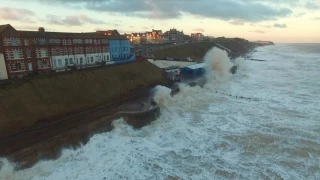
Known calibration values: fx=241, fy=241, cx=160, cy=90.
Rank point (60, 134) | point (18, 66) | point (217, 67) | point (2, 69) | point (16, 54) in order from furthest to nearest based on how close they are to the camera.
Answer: point (217, 67) < point (18, 66) < point (16, 54) < point (2, 69) < point (60, 134)

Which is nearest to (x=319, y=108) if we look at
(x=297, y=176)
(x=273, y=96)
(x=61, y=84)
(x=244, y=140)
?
(x=273, y=96)

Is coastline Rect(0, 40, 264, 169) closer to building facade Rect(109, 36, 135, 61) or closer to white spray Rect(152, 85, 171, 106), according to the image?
white spray Rect(152, 85, 171, 106)

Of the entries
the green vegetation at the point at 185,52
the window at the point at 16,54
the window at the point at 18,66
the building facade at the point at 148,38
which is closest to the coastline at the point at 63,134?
the window at the point at 18,66

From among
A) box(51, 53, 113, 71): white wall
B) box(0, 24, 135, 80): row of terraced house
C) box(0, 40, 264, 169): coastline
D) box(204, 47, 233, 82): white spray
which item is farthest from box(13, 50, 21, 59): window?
box(204, 47, 233, 82): white spray

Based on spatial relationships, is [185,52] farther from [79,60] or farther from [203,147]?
[203,147]

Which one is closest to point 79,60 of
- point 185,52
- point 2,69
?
→ point 2,69

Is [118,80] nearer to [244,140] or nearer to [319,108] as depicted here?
[244,140]

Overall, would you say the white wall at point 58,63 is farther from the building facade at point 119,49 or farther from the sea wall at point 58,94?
the building facade at point 119,49

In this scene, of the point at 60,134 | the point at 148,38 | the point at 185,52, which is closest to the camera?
the point at 60,134
